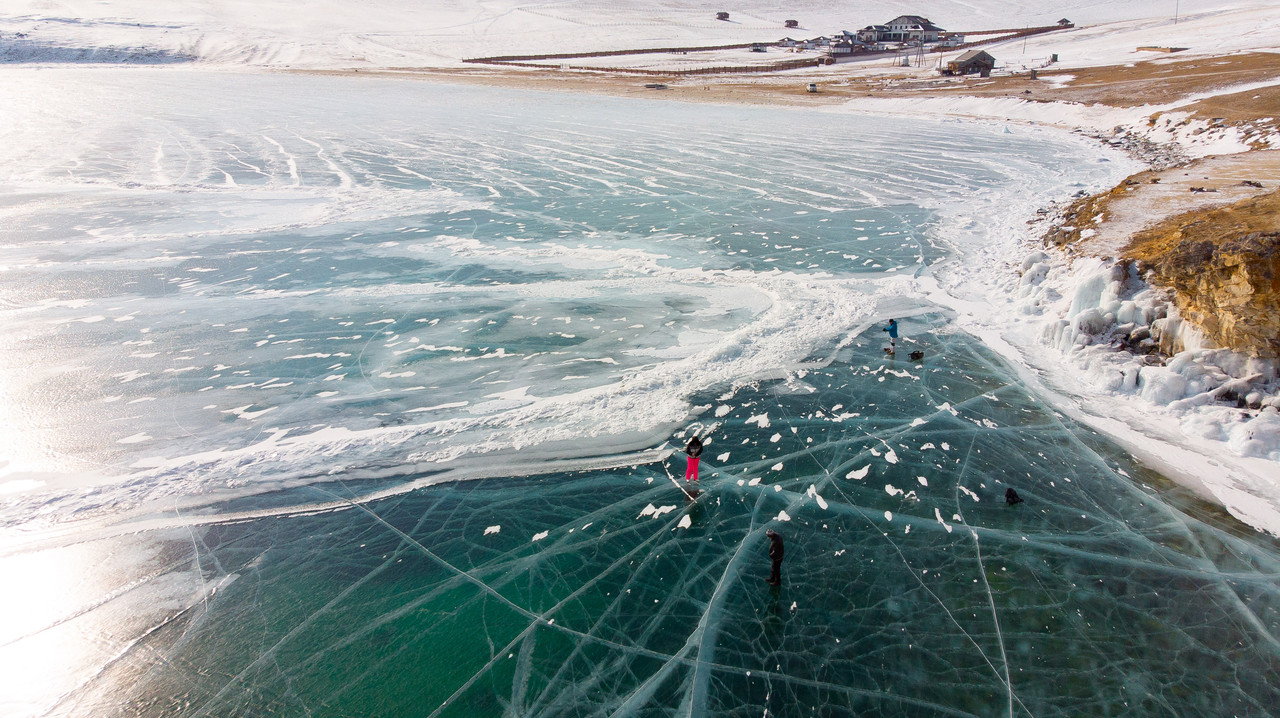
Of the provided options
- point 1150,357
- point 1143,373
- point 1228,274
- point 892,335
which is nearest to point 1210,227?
point 1228,274

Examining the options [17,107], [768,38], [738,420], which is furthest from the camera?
[768,38]

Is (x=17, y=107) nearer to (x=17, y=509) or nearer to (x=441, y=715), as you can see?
(x=17, y=509)

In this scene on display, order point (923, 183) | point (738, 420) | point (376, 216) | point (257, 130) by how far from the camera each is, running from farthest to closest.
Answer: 1. point (257, 130)
2. point (923, 183)
3. point (376, 216)
4. point (738, 420)

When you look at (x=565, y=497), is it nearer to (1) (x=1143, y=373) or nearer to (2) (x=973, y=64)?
(1) (x=1143, y=373)

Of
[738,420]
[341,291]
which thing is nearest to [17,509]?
[341,291]

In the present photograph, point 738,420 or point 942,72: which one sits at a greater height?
point 942,72

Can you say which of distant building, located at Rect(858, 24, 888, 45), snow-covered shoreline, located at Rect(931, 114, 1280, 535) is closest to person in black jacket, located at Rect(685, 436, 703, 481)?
snow-covered shoreline, located at Rect(931, 114, 1280, 535)
